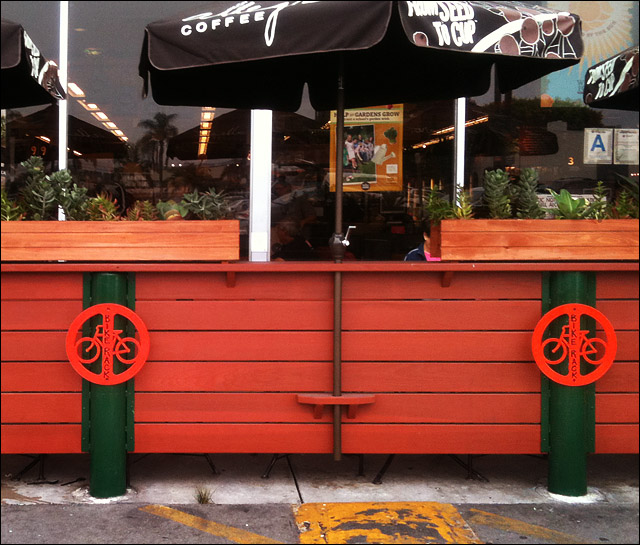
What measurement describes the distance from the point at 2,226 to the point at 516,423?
10.3 feet

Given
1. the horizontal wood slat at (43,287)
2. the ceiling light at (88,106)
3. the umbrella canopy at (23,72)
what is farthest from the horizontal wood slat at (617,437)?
the ceiling light at (88,106)

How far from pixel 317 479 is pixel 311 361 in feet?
2.88

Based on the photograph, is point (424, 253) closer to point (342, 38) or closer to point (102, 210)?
point (342, 38)

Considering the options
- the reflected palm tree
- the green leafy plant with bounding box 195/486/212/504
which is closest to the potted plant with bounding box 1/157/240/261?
the green leafy plant with bounding box 195/486/212/504

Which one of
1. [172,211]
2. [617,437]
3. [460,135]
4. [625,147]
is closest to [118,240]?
[172,211]

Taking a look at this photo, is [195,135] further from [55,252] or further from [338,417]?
[338,417]

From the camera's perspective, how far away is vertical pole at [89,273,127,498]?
3926mm

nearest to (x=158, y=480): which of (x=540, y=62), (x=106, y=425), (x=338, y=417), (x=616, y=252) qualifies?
(x=106, y=425)

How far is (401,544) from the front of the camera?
350 centimetres

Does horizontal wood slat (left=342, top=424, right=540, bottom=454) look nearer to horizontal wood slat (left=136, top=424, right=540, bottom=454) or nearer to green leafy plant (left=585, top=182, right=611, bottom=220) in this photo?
horizontal wood slat (left=136, top=424, right=540, bottom=454)

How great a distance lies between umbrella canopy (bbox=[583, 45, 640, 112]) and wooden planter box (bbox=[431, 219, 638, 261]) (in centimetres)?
120

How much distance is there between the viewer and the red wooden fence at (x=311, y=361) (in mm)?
3990

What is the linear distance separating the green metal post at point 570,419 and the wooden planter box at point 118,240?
6.19 ft

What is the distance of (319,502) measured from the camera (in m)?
4.05
